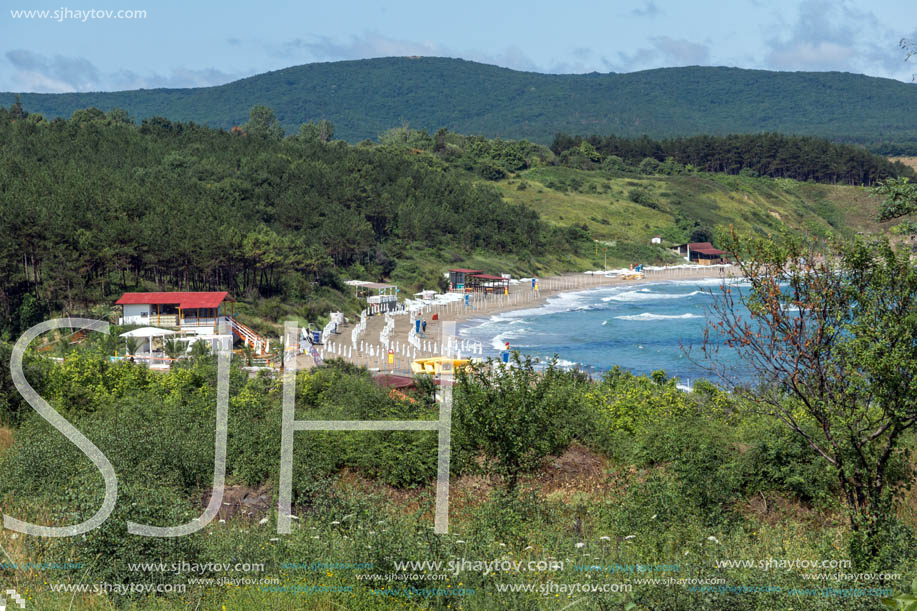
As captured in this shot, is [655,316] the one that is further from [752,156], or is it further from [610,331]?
[752,156]

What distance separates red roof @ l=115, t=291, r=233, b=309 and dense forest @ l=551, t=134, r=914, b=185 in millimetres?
96172

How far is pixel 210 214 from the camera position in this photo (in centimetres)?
4878

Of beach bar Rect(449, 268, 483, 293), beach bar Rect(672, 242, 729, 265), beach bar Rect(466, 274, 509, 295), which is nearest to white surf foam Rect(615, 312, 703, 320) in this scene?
beach bar Rect(466, 274, 509, 295)

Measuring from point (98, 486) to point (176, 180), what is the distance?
59747mm

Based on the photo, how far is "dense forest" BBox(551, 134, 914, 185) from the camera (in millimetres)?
124375

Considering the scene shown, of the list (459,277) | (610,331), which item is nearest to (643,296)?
(459,277)

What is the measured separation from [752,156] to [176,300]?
372 feet

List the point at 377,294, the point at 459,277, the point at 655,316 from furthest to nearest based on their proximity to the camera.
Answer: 1. the point at 459,277
2. the point at 655,316
3. the point at 377,294

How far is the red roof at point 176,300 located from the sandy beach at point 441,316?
477 centimetres

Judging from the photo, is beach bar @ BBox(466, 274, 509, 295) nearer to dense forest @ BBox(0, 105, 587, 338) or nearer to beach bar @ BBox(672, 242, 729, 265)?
dense forest @ BBox(0, 105, 587, 338)

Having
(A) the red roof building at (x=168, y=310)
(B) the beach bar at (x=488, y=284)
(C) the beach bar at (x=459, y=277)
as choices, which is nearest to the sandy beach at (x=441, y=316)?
(B) the beach bar at (x=488, y=284)

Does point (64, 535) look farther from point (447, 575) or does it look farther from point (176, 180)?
point (176, 180)

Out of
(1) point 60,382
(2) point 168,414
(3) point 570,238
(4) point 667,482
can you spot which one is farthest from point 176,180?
(4) point 667,482

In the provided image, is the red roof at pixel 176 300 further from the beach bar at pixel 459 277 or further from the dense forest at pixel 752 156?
the dense forest at pixel 752 156
